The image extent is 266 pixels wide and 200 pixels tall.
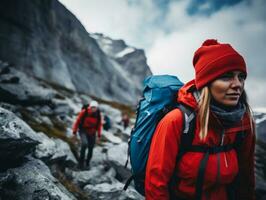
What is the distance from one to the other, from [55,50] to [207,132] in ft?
219

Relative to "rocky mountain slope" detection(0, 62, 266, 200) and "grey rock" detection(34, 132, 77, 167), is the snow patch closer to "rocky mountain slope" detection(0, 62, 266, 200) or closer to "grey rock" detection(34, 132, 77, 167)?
"rocky mountain slope" detection(0, 62, 266, 200)

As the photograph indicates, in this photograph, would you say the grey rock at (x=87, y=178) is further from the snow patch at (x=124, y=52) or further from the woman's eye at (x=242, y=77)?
the snow patch at (x=124, y=52)

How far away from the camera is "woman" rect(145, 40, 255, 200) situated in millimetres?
2502

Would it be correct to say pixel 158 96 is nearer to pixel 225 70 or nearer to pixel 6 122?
pixel 225 70

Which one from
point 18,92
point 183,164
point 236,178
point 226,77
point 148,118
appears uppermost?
point 18,92

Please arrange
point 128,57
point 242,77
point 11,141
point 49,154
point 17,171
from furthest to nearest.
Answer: point 128,57 < point 49,154 < point 17,171 < point 11,141 < point 242,77

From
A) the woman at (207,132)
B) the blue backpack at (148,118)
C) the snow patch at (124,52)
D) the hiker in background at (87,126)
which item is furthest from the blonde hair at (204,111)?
the snow patch at (124,52)

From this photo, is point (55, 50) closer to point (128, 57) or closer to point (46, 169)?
point (46, 169)

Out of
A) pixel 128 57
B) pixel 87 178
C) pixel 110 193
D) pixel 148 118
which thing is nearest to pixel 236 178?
pixel 148 118

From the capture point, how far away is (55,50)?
64188 millimetres

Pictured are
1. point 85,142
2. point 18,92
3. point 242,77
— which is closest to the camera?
point 242,77

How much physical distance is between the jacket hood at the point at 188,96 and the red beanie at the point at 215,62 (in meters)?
0.11

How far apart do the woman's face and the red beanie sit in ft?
0.22

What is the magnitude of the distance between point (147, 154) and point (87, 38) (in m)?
86.9
